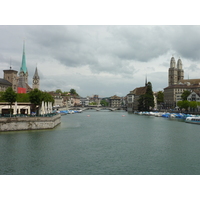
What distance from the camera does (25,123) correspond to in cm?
3947

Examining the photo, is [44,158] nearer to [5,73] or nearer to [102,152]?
[102,152]

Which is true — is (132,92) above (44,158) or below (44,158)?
above

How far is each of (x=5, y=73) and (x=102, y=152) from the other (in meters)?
91.1

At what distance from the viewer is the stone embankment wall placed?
3809 centimetres

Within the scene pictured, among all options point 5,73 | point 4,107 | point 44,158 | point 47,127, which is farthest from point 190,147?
point 5,73

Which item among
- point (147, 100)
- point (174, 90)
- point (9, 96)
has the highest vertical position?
point (174, 90)

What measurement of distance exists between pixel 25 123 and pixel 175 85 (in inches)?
4404

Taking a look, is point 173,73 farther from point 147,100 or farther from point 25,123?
point 25,123

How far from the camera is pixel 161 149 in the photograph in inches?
1099

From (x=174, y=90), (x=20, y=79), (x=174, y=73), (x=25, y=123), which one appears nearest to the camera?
(x=25, y=123)

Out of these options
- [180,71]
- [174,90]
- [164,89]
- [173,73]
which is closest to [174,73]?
[173,73]

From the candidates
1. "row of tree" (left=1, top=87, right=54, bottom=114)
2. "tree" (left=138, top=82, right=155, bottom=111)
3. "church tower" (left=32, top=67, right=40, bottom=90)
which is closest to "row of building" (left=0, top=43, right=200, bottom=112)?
"church tower" (left=32, top=67, right=40, bottom=90)

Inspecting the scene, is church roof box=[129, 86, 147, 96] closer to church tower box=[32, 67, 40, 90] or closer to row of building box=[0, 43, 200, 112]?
row of building box=[0, 43, 200, 112]

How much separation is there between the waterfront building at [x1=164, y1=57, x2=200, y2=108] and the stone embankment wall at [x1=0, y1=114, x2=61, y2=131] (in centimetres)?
9498
